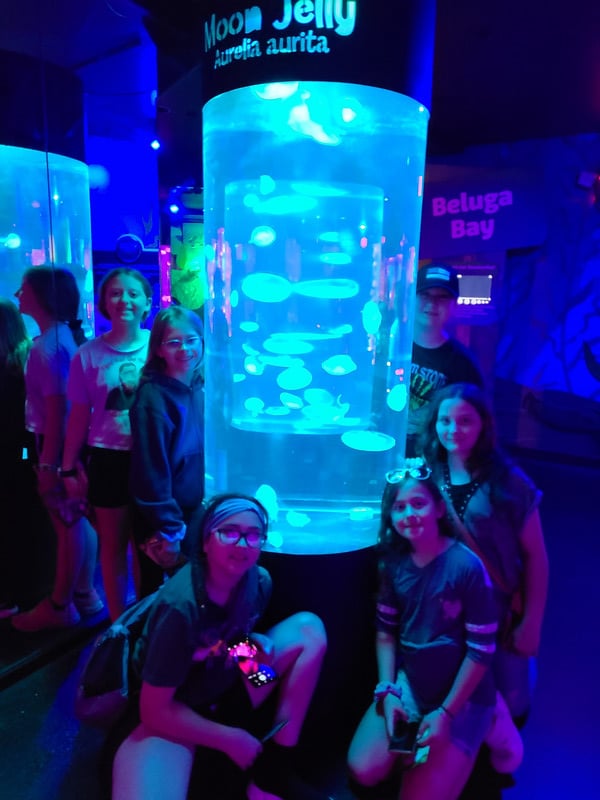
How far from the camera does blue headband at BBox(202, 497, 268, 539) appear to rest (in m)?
1.59

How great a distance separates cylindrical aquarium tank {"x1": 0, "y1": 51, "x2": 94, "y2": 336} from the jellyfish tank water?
1095 mm

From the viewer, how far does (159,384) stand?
6.72ft

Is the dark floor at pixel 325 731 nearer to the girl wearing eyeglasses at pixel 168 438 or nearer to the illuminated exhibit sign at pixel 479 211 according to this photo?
the girl wearing eyeglasses at pixel 168 438

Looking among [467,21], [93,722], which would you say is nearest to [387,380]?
[93,722]

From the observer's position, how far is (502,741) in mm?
1772

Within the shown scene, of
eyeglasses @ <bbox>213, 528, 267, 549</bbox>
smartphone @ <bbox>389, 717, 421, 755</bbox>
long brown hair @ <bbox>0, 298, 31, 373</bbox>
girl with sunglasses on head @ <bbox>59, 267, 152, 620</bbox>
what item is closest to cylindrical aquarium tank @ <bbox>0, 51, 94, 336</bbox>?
long brown hair @ <bbox>0, 298, 31, 373</bbox>

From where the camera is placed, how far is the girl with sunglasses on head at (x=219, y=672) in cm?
154

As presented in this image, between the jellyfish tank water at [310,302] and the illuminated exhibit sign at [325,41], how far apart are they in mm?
75

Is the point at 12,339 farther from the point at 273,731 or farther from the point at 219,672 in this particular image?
the point at 273,731

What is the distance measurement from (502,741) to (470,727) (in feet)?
0.64

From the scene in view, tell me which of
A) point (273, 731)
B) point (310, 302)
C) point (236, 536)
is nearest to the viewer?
point (236, 536)

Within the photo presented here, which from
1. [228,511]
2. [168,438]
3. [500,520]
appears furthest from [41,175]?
[500,520]

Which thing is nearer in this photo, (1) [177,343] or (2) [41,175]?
(1) [177,343]

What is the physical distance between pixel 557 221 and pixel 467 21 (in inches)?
123
